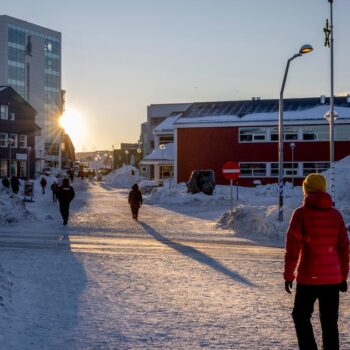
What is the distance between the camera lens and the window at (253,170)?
147ft

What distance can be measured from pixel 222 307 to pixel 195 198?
1008 inches

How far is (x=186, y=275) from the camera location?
10602 millimetres

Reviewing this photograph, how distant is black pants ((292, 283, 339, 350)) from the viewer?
207 inches

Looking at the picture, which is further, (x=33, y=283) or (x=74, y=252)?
(x=74, y=252)

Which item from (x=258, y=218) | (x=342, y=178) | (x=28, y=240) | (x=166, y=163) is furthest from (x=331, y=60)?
(x=166, y=163)

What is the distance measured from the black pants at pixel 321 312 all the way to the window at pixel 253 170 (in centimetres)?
3983

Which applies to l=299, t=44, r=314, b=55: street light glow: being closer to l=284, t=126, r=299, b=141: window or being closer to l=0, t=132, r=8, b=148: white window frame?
l=284, t=126, r=299, b=141: window

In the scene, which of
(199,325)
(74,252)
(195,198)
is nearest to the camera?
(199,325)

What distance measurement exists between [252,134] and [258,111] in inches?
98.6

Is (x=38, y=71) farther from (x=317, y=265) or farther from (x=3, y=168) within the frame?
(x=317, y=265)

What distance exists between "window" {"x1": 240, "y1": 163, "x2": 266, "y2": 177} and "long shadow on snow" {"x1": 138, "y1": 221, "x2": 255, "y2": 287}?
2711cm

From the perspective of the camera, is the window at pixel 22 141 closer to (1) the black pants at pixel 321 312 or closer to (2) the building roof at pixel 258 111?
(2) the building roof at pixel 258 111

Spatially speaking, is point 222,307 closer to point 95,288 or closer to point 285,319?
point 285,319

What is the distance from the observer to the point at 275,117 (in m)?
44.4
